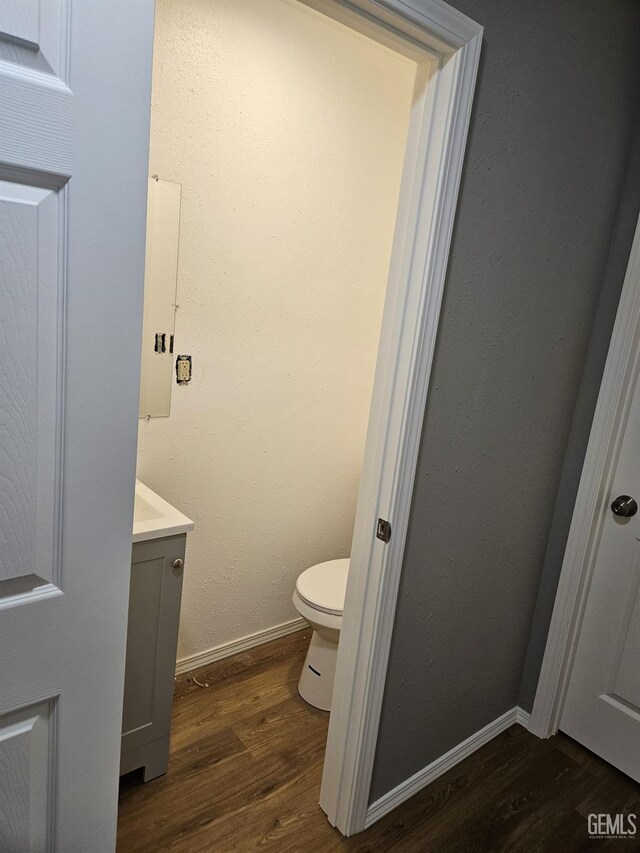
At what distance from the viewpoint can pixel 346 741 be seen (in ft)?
5.20

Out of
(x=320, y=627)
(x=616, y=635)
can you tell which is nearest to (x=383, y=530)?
(x=320, y=627)

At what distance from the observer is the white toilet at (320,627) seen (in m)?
2.01

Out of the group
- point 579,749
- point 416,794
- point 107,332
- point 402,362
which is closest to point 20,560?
point 107,332

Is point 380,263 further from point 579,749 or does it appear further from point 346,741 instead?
point 579,749

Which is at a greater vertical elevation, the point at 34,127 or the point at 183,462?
the point at 34,127

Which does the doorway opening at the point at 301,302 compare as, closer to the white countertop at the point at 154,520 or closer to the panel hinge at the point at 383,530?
the panel hinge at the point at 383,530

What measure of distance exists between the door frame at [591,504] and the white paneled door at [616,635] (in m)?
0.02

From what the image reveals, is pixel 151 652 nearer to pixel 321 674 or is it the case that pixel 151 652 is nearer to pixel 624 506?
pixel 321 674

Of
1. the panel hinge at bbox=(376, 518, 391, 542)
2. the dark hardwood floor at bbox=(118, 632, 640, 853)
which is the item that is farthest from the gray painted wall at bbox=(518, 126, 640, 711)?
the panel hinge at bbox=(376, 518, 391, 542)

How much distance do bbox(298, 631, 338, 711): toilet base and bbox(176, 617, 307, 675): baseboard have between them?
375 mm

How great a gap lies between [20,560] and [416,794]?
1525 mm

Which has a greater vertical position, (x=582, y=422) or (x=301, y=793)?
(x=582, y=422)

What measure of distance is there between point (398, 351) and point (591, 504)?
1.00 m

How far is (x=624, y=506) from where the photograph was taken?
188 cm
